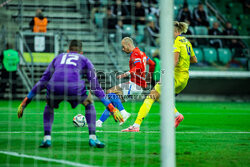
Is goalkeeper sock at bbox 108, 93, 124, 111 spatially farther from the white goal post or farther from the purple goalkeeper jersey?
the white goal post

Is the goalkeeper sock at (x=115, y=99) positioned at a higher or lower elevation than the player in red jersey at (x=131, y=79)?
lower

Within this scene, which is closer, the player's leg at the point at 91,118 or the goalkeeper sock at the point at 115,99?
the player's leg at the point at 91,118

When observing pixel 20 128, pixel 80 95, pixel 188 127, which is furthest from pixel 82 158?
pixel 188 127

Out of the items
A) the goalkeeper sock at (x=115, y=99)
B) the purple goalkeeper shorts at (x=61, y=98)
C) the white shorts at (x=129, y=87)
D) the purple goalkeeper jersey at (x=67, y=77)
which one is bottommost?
the goalkeeper sock at (x=115, y=99)

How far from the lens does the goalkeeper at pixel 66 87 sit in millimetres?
6418

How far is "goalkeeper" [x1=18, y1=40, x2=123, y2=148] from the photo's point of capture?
642cm

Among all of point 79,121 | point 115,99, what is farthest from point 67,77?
point 115,99

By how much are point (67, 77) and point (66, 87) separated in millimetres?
135

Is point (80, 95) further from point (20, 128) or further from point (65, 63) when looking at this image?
point (20, 128)

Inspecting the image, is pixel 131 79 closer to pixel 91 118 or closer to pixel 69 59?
pixel 91 118

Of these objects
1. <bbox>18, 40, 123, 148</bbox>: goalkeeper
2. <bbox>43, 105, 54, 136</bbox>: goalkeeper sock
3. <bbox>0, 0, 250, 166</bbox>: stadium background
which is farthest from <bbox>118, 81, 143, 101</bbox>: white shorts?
<bbox>0, 0, 250, 166</bbox>: stadium background

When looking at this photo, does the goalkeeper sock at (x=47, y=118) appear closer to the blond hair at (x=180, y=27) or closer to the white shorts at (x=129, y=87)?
the blond hair at (x=180, y=27)

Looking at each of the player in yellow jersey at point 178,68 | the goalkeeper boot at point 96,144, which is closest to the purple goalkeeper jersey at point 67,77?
the goalkeeper boot at point 96,144

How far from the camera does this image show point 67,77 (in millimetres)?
6441
